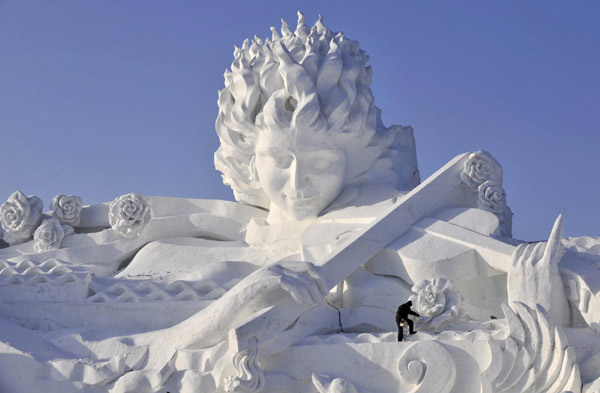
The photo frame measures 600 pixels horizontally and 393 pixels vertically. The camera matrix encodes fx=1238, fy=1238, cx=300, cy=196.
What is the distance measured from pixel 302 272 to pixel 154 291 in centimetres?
142

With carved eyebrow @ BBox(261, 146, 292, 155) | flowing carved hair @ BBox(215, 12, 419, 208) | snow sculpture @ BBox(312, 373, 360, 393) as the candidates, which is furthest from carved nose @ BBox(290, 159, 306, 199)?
snow sculpture @ BBox(312, 373, 360, 393)

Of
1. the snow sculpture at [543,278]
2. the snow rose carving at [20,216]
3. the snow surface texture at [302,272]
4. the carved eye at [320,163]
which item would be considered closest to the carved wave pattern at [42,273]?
the snow surface texture at [302,272]

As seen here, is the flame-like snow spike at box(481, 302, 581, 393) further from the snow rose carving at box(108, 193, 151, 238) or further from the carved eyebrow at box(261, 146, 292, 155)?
the snow rose carving at box(108, 193, 151, 238)

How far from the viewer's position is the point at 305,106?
10289 mm

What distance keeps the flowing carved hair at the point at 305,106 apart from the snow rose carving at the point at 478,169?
0.93 m

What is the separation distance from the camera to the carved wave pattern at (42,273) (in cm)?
979

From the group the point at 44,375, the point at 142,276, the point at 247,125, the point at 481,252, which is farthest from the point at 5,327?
the point at 481,252

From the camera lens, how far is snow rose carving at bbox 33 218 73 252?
11.5 m

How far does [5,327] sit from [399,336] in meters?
3.09

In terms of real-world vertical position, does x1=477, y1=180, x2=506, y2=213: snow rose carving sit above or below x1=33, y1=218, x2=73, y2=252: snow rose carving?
below

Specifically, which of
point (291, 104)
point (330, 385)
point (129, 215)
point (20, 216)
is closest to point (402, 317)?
point (330, 385)

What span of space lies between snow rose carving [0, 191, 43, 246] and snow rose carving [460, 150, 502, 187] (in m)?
4.17

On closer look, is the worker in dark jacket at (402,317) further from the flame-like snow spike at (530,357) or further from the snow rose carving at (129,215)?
the snow rose carving at (129,215)

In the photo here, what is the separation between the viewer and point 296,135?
406 inches
